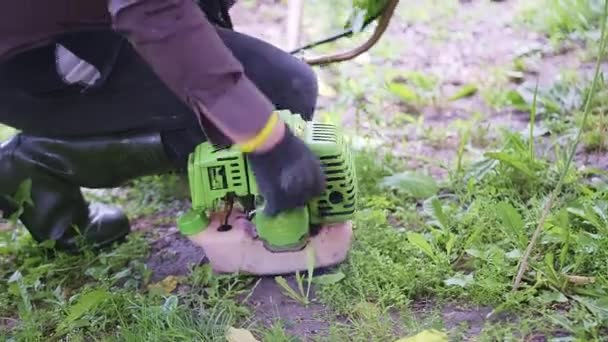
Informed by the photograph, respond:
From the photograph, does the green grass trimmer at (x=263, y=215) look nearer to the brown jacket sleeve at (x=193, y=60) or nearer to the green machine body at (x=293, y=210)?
the green machine body at (x=293, y=210)

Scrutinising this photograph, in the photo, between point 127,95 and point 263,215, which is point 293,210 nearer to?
point 263,215

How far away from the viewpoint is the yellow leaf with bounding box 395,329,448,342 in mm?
1350

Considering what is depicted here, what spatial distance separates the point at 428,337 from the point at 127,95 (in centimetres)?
80

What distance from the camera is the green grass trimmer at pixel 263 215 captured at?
158 cm

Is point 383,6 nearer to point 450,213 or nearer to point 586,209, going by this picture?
point 450,213

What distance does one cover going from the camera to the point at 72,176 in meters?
1.86

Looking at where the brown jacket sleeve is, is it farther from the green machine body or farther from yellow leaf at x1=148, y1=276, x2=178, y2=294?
yellow leaf at x1=148, y1=276, x2=178, y2=294

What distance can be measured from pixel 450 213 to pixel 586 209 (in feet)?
0.96

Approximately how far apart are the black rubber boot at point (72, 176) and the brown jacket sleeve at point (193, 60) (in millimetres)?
399

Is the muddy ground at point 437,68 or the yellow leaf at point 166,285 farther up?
the muddy ground at point 437,68

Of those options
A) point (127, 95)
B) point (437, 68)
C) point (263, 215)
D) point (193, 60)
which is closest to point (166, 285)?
point (263, 215)

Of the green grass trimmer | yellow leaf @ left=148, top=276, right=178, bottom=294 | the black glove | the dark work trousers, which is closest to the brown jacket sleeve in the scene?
the black glove

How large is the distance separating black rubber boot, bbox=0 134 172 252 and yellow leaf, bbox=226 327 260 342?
45 centimetres

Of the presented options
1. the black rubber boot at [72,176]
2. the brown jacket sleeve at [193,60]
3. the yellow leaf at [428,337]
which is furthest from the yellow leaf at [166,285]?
the yellow leaf at [428,337]
